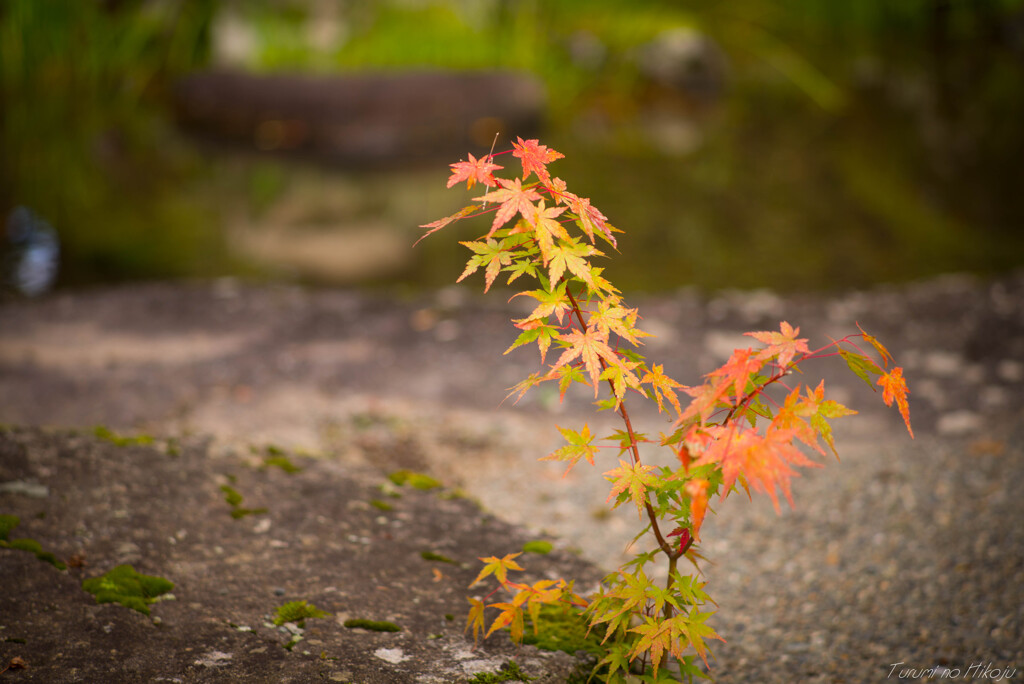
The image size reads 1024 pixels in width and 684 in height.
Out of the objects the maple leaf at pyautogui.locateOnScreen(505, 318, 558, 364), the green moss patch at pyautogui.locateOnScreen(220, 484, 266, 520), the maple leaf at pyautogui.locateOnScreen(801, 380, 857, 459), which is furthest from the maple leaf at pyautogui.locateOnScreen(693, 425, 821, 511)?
the green moss patch at pyautogui.locateOnScreen(220, 484, 266, 520)

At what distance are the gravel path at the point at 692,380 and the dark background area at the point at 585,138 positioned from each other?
2.90ft

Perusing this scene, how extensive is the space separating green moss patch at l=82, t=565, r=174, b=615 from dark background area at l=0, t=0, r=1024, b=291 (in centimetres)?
405

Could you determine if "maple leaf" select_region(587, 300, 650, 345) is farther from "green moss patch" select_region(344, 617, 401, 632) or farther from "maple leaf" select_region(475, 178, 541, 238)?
"green moss patch" select_region(344, 617, 401, 632)

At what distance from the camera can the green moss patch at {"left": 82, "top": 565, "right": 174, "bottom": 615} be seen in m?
1.78

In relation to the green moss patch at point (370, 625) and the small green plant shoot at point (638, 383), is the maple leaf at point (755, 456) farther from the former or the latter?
the green moss patch at point (370, 625)

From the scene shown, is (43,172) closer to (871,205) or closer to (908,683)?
(871,205)

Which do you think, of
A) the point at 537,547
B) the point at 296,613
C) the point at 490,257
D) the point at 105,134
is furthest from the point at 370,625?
the point at 105,134

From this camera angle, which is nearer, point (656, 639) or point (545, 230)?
point (545, 230)

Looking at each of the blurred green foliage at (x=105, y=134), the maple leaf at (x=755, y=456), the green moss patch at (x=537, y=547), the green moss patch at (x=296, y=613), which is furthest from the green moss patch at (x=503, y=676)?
the blurred green foliage at (x=105, y=134)

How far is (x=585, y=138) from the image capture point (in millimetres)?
11414

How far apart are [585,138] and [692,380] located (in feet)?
26.0

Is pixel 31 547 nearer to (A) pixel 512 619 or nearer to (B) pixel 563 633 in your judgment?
(A) pixel 512 619

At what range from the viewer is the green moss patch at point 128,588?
1.78 metres

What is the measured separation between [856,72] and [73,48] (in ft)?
44.9
